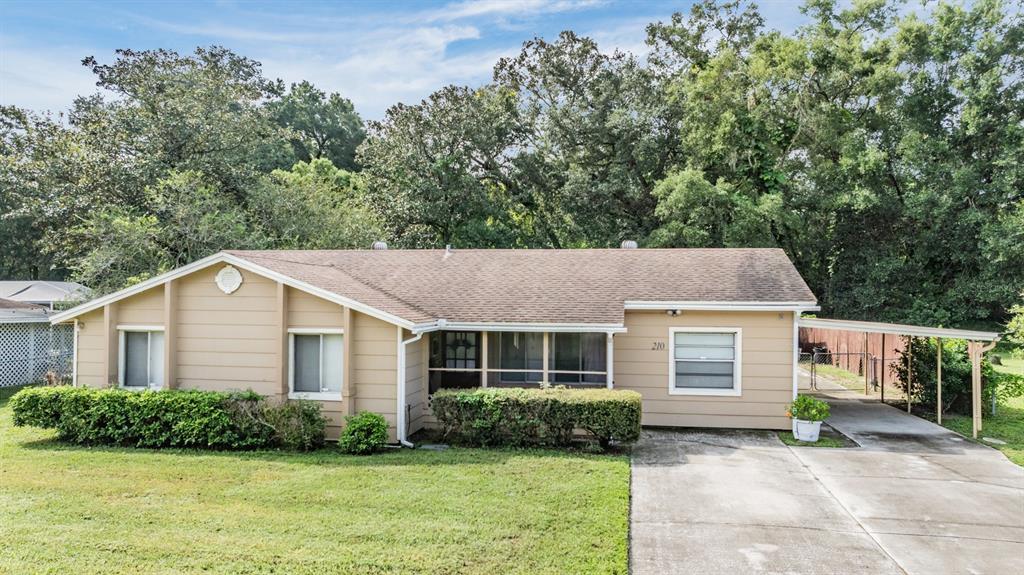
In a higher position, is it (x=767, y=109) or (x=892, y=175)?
(x=767, y=109)

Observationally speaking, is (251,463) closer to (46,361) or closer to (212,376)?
(212,376)

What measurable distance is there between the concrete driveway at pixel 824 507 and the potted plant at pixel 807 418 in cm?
45

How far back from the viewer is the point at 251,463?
9172 millimetres

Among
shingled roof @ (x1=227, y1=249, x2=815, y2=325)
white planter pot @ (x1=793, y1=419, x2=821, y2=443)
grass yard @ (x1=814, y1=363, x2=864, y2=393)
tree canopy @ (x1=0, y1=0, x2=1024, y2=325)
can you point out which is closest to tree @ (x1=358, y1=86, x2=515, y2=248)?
tree canopy @ (x1=0, y1=0, x2=1024, y2=325)

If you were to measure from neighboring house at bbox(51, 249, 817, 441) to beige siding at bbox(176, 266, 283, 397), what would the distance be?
2 centimetres

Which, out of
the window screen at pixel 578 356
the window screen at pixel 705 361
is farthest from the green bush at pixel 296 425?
the window screen at pixel 705 361

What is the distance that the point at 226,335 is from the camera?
11.0 metres

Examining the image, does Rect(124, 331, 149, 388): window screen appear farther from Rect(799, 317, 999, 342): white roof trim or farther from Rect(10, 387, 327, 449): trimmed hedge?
Rect(799, 317, 999, 342): white roof trim

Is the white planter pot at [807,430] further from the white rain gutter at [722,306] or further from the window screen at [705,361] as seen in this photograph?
the white rain gutter at [722,306]

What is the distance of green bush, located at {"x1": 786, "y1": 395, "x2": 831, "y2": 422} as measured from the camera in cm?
1095

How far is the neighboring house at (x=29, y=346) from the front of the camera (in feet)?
56.6

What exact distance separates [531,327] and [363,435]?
3.47 metres

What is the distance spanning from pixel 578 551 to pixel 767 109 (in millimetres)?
23373

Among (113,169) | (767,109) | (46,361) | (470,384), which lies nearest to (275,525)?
(470,384)
